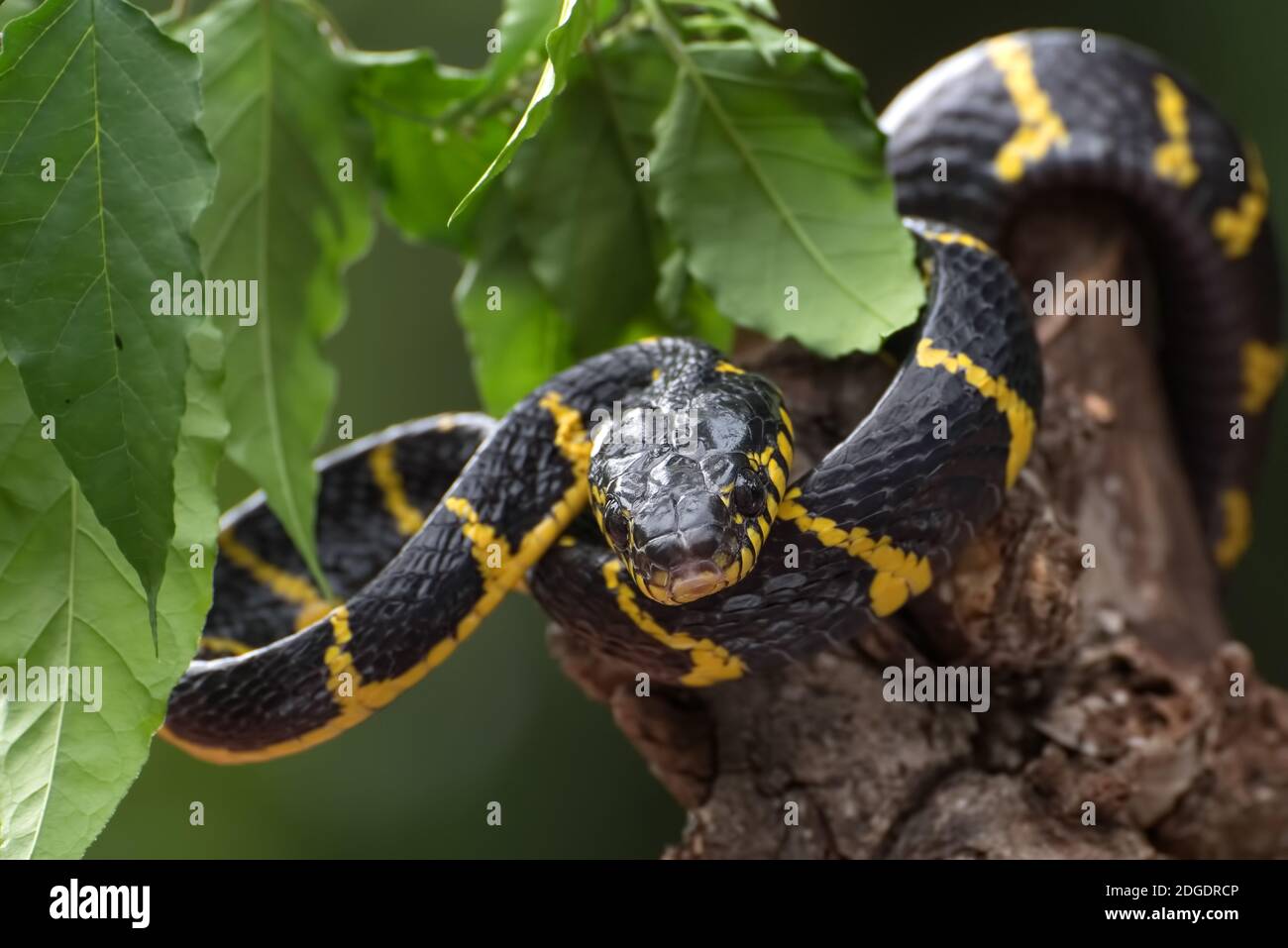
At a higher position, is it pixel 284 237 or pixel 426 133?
pixel 426 133

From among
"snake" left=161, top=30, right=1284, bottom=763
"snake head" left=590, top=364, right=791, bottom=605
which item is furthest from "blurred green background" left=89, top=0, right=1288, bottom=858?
"snake head" left=590, top=364, right=791, bottom=605

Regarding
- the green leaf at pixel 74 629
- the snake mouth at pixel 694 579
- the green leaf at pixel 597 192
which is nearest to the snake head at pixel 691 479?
the snake mouth at pixel 694 579

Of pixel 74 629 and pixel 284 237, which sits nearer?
pixel 74 629

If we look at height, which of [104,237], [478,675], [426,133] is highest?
[426,133]

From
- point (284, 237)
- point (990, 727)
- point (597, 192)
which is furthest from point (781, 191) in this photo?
point (990, 727)

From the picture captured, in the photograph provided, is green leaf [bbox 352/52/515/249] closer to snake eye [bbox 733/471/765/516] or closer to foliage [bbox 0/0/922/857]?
foliage [bbox 0/0/922/857]

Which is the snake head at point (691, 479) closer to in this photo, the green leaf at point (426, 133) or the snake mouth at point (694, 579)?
the snake mouth at point (694, 579)

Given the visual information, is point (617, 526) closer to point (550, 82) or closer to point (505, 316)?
point (550, 82)

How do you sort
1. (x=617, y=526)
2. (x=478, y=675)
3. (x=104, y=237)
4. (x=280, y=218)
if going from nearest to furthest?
(x=104, y=237)
(x=617, y=526)
(x=280, y=218)
(x=478, y=675)
